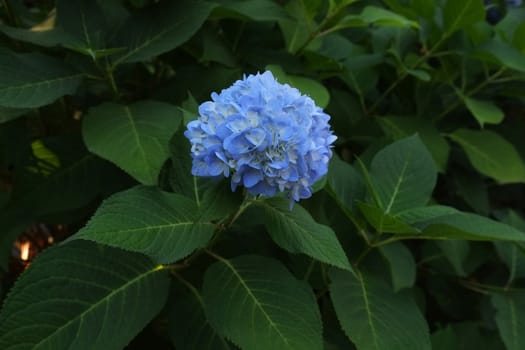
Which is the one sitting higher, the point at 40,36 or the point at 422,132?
the point at 40,36

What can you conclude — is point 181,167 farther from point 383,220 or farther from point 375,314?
point 375,314

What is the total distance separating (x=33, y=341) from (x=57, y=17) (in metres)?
0.82

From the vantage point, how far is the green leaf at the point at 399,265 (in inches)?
56.5

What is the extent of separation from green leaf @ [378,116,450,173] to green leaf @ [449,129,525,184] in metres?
0.14

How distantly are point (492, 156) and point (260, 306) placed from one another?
3.86ft

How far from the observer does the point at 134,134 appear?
1.35 metres

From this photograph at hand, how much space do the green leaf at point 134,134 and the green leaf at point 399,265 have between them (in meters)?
0.63

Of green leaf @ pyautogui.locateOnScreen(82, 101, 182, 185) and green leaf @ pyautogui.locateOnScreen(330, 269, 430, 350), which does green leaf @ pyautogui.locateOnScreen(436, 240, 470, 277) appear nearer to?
green leaf @ pyautogui.locateOnScreen(330, 269, 430, 350)

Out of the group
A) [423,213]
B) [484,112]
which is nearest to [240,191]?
[423,213]

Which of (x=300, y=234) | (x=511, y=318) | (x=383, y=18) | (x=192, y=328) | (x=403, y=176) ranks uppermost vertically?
(x=383, y=18)

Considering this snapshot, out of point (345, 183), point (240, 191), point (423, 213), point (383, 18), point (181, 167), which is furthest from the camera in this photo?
point (383, 18)

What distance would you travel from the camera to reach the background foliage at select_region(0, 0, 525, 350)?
3.73 feet

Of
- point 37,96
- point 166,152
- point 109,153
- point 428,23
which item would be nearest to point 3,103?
point 37,96

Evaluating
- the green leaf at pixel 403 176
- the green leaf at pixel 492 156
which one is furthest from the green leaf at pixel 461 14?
the green leaf at pixel 403 176
